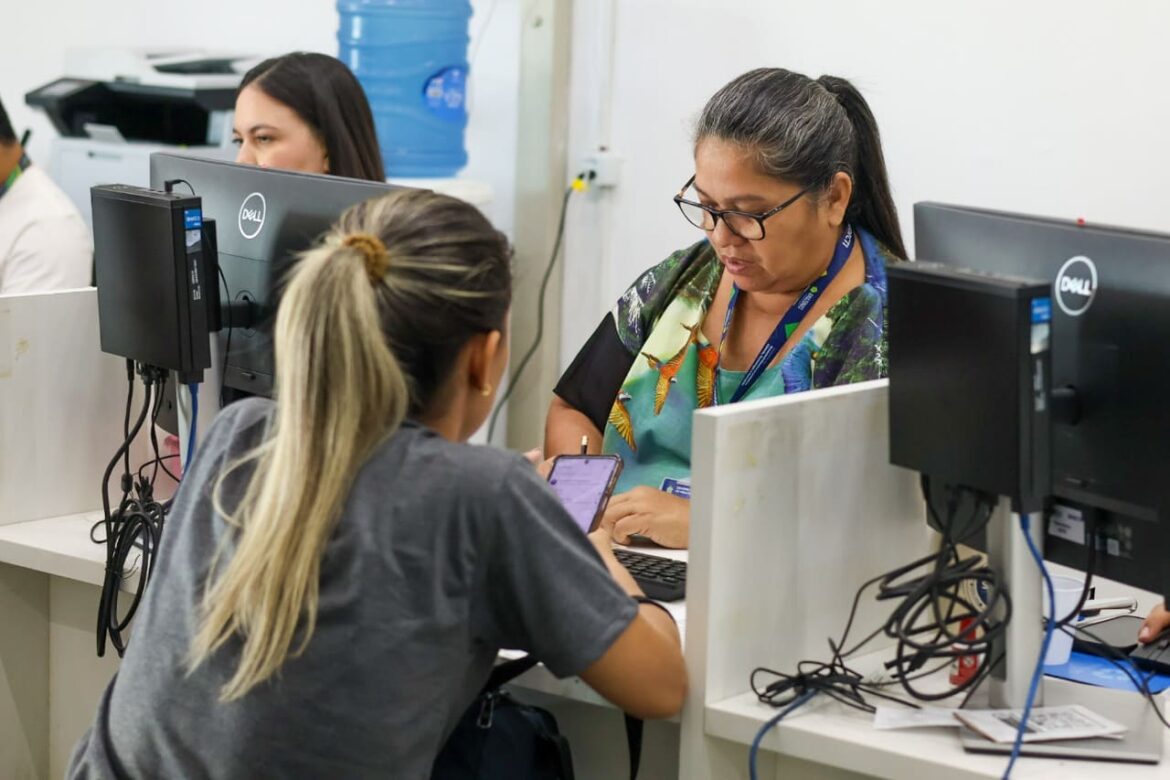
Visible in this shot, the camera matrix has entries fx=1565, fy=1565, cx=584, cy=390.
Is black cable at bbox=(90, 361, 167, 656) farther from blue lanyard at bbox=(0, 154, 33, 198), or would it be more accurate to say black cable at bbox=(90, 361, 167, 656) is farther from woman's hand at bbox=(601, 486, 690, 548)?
blue lanyard at bbox=(0, 154, 33, 198)

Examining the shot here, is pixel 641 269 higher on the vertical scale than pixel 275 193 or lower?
lower

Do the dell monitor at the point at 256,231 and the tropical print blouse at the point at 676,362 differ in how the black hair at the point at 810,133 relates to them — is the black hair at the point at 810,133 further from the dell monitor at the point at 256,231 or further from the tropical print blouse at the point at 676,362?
the dell monitor at the point at 256,231

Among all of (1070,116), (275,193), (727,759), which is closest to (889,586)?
(727,759)

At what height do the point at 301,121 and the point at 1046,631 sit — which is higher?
the point at 301,121

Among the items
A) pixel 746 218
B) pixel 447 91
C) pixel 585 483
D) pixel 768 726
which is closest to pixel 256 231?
pixel 585 483

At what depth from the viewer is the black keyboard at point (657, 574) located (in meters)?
1.77

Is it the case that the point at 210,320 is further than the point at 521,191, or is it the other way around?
the point at 521,191

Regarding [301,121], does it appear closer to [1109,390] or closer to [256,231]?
[256,231]

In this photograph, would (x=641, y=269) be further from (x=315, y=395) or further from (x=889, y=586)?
(x=315, y=395)

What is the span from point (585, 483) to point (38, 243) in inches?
67.1

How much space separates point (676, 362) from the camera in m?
2.21

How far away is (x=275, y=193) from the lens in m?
1.97

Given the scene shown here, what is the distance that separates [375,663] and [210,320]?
2.59ft

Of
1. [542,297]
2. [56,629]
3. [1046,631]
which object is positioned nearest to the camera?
[1046,631]
